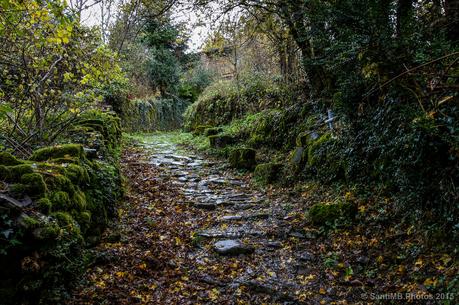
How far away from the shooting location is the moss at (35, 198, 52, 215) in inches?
123

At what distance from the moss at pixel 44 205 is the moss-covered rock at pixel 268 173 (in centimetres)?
493

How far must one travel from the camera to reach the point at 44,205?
10.4 feet

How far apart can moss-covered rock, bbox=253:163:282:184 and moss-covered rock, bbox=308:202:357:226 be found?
7.08 ft

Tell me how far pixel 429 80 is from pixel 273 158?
4.81m

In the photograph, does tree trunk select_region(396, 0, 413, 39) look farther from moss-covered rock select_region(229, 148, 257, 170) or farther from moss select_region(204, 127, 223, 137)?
moss select_region(204, 127, 223, 137)

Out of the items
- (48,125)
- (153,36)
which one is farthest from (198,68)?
(48,125)

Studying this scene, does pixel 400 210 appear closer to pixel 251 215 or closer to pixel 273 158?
pixel 251 215

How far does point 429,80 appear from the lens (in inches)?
149

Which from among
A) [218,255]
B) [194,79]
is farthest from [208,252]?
[194,79]

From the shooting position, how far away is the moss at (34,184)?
324cm

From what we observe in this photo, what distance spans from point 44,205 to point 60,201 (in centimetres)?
33

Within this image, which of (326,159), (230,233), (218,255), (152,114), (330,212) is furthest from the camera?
(152,114)

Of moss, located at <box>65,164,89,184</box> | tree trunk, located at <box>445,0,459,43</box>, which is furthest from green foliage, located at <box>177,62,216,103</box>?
tree trunk, located at <box>445,0,459,43</box>

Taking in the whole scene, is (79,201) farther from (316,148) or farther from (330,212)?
(316,148)
